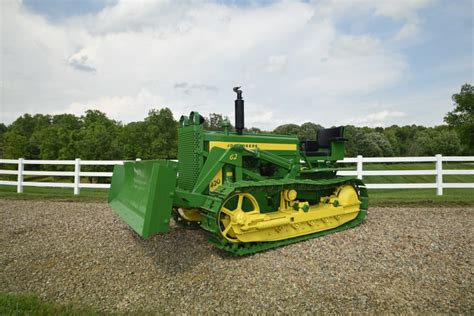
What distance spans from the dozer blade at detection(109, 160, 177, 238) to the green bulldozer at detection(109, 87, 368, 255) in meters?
0.01

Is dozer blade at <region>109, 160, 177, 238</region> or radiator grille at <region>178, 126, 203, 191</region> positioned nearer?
dozer blade at <region>109, 160, 177, 238</region>

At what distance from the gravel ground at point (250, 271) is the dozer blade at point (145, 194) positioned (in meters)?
0.61

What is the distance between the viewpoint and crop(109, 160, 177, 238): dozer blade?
412 cm

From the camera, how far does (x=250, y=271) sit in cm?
422

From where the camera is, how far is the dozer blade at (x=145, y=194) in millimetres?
4121

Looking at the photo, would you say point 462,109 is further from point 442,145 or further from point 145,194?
point 145,194

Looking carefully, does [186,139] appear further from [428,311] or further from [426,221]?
[426,221]

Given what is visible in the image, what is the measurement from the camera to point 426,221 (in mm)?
6547

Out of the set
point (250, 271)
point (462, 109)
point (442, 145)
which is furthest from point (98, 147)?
point (442, 145)

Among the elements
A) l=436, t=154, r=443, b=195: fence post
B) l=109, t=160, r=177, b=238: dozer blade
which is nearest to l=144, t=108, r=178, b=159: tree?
l=436, t=154, r=443, b=195: fence post

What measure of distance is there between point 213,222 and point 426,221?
4622 millimetres

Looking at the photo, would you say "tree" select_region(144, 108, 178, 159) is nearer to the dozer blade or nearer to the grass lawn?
the dozer blade

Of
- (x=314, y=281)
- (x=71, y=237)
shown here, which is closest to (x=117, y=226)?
(x=71, y=237)

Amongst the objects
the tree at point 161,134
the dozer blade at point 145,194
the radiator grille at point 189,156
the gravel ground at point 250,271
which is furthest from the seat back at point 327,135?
the tree at point 161,134
